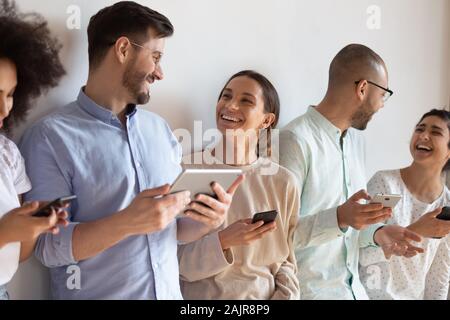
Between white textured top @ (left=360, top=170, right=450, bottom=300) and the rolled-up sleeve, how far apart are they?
121 centimetres

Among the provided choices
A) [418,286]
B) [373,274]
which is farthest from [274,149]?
[418,286]

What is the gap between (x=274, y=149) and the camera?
199cm

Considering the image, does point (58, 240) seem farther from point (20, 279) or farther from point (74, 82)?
point (74, 82)

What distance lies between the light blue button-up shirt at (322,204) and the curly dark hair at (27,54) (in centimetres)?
82

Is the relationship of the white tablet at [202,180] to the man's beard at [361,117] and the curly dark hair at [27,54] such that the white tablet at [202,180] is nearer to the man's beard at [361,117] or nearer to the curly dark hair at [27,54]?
the curly dark hair at [27,54]

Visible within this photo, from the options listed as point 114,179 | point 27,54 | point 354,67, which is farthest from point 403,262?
point 27,54

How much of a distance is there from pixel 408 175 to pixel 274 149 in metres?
0.61

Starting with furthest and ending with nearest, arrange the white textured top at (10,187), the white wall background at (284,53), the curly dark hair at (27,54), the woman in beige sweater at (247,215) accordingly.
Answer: the woman in beige sweater at (247,215) < the white wall background at (284,53) < the curly dark hair at (27,54) < the white textured top at (10,187)

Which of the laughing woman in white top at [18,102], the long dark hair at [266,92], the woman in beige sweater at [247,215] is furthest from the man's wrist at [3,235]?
the long dark hair at [266,92]

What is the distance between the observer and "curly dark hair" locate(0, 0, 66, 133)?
53.9 inches

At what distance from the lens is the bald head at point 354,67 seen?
2.14 meters

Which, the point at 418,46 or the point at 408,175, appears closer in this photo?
the point at 408,175

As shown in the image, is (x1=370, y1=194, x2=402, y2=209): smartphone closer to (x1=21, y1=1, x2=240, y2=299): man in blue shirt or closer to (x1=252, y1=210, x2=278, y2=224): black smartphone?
(x1=252, y1=210, x2=278, y2=224): black smartphone
